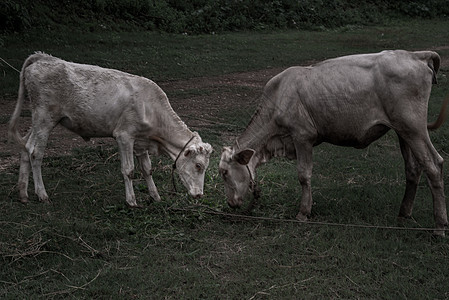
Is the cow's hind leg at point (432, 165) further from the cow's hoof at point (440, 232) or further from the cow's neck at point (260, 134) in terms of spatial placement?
the cow's neck at point (260, 134)

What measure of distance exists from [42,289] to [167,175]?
134 inches

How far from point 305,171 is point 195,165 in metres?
1.37

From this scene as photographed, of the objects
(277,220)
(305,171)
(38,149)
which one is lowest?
(277,220)

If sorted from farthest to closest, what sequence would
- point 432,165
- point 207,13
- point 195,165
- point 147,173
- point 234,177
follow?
1. point 207,13
2. point 147,173
3. point 195,165
4. point 234,177
5. point 432,165

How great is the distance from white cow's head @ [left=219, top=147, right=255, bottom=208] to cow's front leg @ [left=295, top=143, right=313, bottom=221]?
618 mm

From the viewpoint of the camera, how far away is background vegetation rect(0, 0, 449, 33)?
17.3 metres

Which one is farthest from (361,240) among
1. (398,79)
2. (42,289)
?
(42,289)

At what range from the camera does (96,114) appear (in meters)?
7.17

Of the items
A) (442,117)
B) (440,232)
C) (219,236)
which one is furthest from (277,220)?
(442,117)

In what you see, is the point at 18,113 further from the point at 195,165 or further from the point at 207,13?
the point at 207,13

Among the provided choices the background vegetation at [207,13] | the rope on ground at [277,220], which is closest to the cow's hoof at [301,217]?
the rope on ground at [277,220]

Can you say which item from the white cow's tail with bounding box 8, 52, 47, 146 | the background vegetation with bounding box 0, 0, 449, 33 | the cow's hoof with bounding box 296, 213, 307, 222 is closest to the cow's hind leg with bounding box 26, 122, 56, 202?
the white cow's tail with bounding box 8, 52, 47, 146

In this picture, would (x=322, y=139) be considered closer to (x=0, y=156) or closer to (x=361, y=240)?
(x=361, y=240)

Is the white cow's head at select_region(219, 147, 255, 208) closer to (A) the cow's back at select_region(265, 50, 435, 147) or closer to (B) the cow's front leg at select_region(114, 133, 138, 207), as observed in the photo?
(A) the cow's back at select_region(265, 50, 435, 147)
